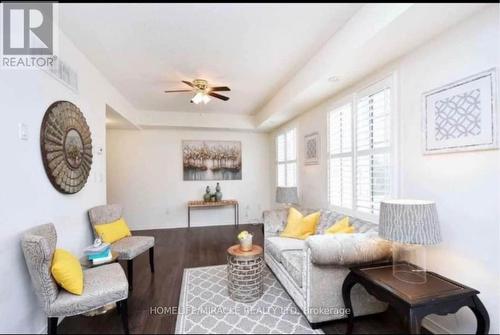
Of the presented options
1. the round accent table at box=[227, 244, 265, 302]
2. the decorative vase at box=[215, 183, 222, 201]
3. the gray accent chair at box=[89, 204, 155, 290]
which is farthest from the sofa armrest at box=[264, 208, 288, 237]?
the decorative vase at box=[215, 183, 222, 201]

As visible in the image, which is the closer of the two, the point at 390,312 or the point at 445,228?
the point at 445,228

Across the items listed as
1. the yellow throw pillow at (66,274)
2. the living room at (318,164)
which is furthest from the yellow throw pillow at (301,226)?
the yellow throw pillow at (66,274)

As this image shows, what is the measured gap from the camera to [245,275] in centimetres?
222

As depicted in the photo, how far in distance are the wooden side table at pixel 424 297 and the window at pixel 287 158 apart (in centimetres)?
288

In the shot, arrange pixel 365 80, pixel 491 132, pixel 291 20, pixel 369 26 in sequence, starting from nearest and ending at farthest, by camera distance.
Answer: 1. pixel 491 132
2. pixel 369 26
3. pixel 291 20
4. pixel 365 80

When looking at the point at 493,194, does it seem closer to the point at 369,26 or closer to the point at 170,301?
the point at 369,26

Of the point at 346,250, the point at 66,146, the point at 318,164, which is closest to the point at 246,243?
the point at 346,250

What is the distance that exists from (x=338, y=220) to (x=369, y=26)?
1936mm

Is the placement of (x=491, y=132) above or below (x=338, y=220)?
above

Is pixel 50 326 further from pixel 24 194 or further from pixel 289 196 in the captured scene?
pixel 289 196

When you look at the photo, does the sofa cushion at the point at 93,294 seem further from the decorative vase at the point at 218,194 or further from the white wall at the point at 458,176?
the decorative vase at the point at 218,194

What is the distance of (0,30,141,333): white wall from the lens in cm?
142

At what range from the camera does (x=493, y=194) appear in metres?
1.46

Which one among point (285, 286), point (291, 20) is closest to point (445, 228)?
point (285, 286)
